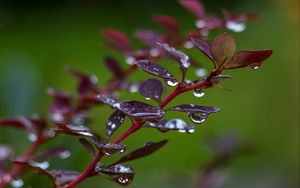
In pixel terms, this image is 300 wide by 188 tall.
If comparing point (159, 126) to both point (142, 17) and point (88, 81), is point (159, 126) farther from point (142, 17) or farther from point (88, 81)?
point (142, 17)

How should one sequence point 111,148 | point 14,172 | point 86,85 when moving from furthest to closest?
point 86,85
point 14,172
point 111,148

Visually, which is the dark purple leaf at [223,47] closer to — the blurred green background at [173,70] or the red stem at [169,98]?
the red stem at [169,98]

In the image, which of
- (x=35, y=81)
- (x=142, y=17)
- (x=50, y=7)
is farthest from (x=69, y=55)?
(x=35, y=81)

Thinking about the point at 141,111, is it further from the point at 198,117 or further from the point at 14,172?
the point at 14,172

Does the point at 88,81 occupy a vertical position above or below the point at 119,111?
above

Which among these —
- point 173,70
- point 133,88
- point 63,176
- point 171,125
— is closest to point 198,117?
point 171,125

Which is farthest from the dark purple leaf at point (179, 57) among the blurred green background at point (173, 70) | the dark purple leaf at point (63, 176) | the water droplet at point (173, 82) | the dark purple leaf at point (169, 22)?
the blurred green background at point (173, 70)

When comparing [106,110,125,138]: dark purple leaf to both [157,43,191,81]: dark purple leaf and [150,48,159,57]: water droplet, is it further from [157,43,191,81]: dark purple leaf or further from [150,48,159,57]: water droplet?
[150,48,159,57]: water droplet
